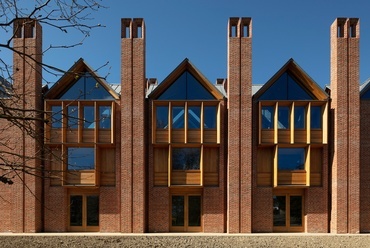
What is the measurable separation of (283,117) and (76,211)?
12.4 metres

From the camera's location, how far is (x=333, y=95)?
15773mm

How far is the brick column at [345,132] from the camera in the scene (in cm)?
1512

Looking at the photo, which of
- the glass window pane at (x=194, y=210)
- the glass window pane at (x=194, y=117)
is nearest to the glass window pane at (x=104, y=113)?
the glass window pane at (x=194, y=117)

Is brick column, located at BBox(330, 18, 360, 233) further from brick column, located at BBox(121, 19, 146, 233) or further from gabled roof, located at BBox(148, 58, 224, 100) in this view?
brick column, located at BBox(121, 19, 146, 233)

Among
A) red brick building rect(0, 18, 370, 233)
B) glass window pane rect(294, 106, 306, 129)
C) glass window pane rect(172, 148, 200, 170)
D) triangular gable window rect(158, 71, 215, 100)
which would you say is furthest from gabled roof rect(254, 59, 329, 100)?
glass window pane rect(172, 148, 200, 170)

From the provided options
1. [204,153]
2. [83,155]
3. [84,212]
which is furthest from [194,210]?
[83,155]

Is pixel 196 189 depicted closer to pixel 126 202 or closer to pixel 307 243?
pixel 126 202

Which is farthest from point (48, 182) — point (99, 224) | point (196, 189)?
point (196, 189)

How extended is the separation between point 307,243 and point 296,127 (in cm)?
584

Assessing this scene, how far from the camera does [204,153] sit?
15.7 m

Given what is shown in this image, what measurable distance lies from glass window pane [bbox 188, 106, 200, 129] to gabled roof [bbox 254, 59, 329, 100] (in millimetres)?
3325

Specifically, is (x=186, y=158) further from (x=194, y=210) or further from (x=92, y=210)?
(x=92, y=210)

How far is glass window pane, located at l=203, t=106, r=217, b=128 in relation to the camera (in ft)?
51.4

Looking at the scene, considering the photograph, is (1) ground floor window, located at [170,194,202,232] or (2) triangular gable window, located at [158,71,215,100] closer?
(1) ground floor window, located at [170,194,202,232]
